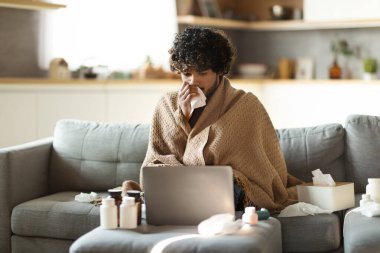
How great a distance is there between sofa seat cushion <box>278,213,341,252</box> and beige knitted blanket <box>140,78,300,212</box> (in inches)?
6.7

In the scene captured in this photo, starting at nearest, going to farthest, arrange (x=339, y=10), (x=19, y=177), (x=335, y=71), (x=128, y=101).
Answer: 1. (x=19, y=177)
2. (x=128, y=101)
3. (x=339, y=10)
4. (x=335, y=71)

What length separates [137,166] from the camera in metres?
4.09

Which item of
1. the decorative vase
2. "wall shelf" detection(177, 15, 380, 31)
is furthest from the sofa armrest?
the decorative vase

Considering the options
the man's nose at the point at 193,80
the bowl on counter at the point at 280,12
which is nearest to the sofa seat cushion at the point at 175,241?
the man's nose at the point at 193,80

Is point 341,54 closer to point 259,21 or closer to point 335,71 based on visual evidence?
point 335,71

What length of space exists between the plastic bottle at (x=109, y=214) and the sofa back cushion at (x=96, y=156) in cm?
102

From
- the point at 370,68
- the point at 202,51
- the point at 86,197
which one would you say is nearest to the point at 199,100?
the point at 202,51

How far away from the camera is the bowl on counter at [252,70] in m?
7.27

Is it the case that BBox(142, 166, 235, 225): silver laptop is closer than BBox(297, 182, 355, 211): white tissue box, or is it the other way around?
BBox(142, 166, 235, 225): silver laptop

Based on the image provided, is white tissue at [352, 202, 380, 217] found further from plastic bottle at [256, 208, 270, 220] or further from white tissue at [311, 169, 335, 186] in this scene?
plastic bottle at [256, 208, 270, 220]

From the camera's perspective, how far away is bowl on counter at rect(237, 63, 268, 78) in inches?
286

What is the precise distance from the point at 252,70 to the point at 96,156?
133 inches

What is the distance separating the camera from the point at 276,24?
7.23 m

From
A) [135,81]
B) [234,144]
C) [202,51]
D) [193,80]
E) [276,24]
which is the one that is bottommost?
[234,144]
